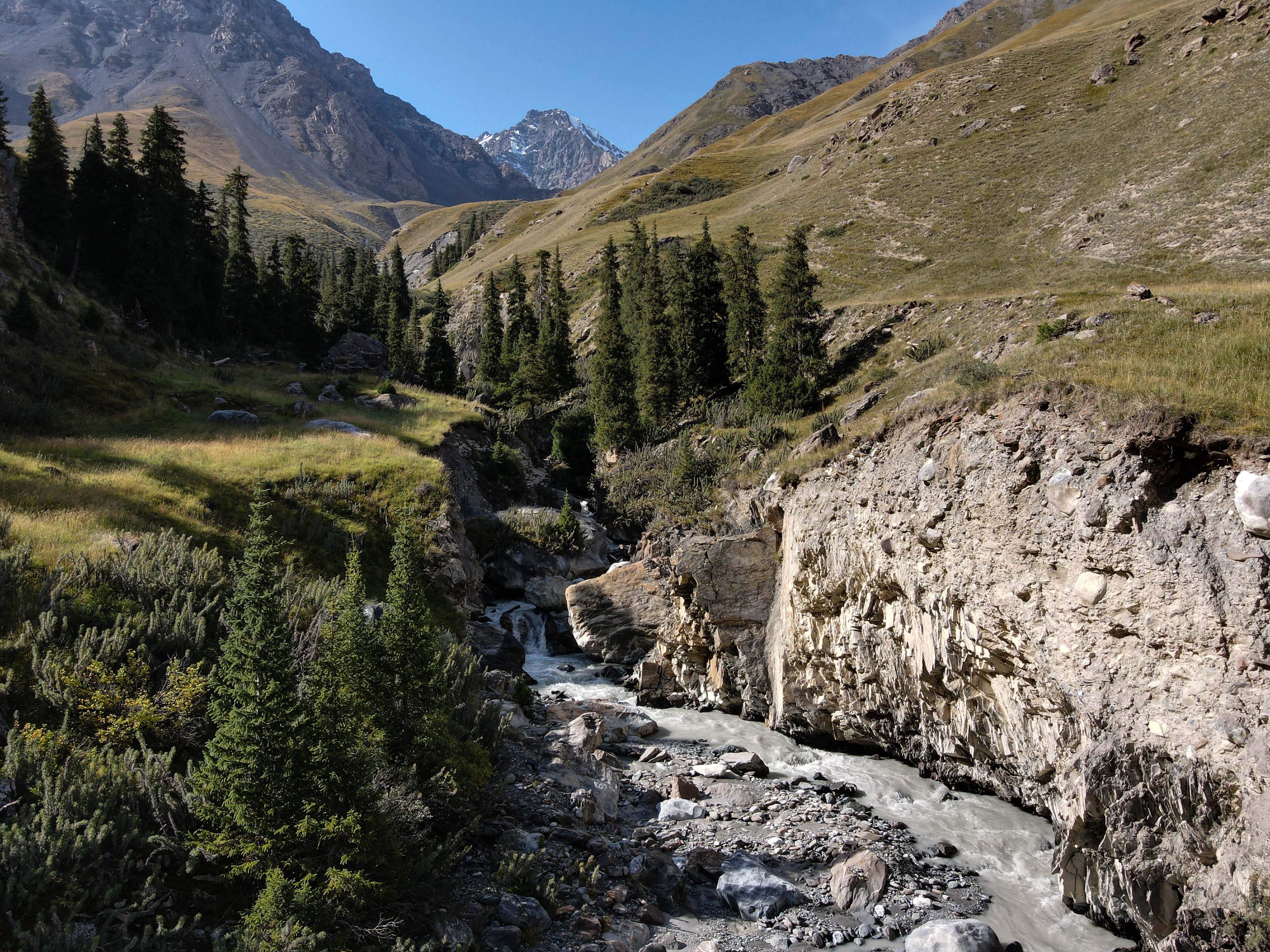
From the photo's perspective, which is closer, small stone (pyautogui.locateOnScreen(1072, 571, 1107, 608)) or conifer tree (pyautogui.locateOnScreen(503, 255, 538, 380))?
small stone (pyautogui.locateOnScreen(1072, 571, 1107, 608))

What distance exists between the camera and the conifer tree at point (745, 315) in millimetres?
42438

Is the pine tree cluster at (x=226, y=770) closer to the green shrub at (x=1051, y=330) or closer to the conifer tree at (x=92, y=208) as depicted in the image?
the green shrub at (x=1051, y=330)

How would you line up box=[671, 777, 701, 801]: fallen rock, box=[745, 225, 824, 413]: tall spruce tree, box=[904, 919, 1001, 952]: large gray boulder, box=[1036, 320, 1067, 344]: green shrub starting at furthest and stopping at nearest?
box=[745, 225, 824, 413]: tall spruce tree, box=[1036, 320, 1067, 344]: green shrub, box=[671, 777, 701, 801]: fallen rock, box=[904, 919, 1001, 952]: large gray boulder

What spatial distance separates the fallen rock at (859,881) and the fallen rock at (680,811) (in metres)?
3.19

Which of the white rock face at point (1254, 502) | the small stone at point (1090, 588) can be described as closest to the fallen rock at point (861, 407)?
the small stone at point (1090, 588)

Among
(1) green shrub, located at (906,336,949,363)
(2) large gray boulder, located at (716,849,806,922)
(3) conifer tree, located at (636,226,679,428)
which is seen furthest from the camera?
(3) conifer tree, located at (636,226,679,428)

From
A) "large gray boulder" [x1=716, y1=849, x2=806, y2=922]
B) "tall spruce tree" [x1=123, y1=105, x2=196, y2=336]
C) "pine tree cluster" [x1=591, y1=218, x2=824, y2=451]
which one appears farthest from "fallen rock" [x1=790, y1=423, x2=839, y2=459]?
"tall spruce tree" [x1=123, y1=105, x2=196, y2=336]

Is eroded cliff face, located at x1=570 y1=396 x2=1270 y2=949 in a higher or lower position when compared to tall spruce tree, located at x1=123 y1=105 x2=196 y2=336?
lower

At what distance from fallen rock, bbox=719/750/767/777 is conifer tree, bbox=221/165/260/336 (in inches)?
2035

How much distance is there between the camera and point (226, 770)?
7.65 metres

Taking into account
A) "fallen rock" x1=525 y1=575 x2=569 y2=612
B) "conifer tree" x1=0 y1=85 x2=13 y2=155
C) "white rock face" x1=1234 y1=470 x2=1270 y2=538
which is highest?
"conifer tree" x1=0 y1=85 x2=13 y2=155

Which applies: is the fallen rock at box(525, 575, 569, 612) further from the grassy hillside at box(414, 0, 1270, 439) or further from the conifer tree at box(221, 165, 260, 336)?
the conifer tree at box(221, 165, 260, 336)

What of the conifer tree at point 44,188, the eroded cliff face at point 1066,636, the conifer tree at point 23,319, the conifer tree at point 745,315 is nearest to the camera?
the eroded cliff face at point 1066,636

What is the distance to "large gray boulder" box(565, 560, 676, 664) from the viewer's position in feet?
80.2
